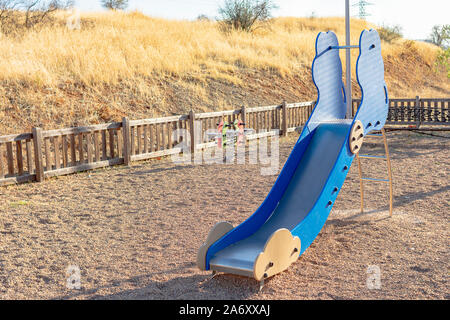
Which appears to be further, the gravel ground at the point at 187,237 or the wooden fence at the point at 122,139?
the wooden fence at the point at 122,139

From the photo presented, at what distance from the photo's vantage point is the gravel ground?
5.34 m

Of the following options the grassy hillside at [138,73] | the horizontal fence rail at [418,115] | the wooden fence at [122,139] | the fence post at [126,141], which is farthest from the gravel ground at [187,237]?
the horizontal fence rail at [418,115]

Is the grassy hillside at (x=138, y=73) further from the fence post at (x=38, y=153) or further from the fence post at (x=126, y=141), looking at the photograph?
the fence post at (x=38, y=153)

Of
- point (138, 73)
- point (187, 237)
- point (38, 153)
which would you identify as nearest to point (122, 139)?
point (38, 153)

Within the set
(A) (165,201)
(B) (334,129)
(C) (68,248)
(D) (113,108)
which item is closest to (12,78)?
(D) (113,108)

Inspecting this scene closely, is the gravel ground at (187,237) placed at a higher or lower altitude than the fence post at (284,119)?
lower

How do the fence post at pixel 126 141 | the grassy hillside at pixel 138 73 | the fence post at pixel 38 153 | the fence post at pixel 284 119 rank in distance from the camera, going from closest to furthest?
the fence post at pixel 38 153
the fence post at pixel 126 141
the grassy hillside at pixel 138 73
the fence post at pixel 284 119

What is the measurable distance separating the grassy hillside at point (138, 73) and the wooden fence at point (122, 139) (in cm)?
113

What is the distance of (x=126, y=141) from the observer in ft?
41.1

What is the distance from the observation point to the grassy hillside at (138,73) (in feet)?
48.6

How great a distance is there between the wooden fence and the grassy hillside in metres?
1.13

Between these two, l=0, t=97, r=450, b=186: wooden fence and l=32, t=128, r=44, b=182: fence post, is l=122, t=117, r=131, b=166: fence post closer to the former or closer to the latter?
l=0, t=97, r=450, b=186: wooden fence

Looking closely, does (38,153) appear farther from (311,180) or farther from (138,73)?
(138,73)

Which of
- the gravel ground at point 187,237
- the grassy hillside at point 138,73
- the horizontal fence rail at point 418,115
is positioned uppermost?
the grassy hillside at point 138,73
